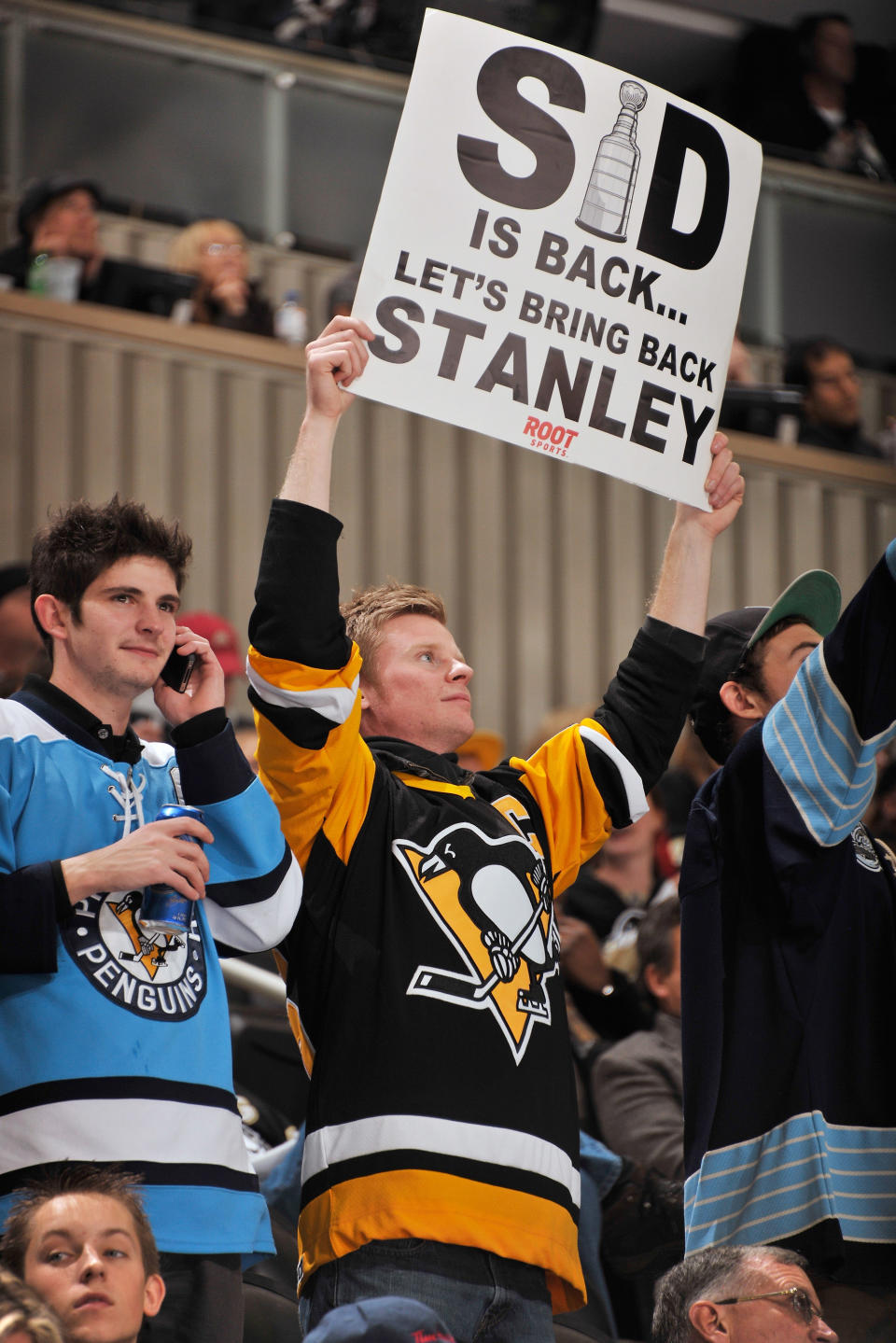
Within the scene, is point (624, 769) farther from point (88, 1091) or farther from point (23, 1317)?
point (23, 1317)

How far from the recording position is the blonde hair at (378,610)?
2.88m

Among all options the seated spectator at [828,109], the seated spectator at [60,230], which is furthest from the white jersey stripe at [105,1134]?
the seated spectator at [828,109]

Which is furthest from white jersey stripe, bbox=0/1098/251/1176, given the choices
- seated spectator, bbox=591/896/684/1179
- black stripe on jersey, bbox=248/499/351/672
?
seated spectator, bbox=591/896/684/1179

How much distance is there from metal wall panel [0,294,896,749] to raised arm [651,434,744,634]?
3.78m

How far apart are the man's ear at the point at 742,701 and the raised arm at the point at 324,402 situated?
0.80 m

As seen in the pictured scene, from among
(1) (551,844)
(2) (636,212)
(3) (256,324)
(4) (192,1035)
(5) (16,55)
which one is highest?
(5) (16,55)

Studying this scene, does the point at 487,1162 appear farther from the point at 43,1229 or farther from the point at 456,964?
the point at 43,1229

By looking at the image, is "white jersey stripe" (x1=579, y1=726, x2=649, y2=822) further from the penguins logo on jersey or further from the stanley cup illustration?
the stanley cup illustration

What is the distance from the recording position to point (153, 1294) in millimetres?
2172

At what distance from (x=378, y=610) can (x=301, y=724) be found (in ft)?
1.66

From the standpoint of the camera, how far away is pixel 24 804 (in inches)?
94.4

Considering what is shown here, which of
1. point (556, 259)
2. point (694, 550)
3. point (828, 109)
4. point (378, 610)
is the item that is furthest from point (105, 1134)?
point (828, 109)

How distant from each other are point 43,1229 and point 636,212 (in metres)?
1.85

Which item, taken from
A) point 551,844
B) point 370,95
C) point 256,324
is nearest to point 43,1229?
point 551,844
